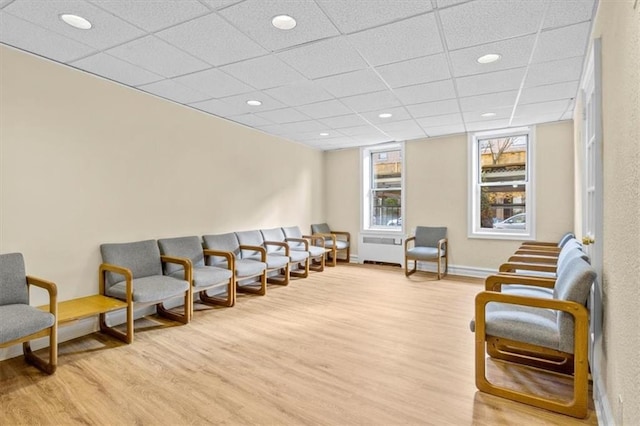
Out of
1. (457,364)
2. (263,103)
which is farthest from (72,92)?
(457,364)

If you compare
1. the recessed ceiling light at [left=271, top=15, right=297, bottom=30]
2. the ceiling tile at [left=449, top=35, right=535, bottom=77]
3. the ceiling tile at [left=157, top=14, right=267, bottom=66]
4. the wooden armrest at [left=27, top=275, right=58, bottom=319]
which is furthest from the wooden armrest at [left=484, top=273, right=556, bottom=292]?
the wooden armrest at [left=27, top=275, right=58, bottom=319]

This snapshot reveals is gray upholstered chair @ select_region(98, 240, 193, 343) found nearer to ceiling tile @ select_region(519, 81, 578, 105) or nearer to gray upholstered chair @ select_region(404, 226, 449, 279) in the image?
gray upholstered chair @ select_region(404, 226, 449, 279)

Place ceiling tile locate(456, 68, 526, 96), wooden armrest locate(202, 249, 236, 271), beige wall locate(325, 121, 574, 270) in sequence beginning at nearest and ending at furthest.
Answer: ceiling tile locate(456, 68, 526, 96) → wooden armrest locate(202, 249, 236, 271) → beige wall locate(325, 121, 574, 270)

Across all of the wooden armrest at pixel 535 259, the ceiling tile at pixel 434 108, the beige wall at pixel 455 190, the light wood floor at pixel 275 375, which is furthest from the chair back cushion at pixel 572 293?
the beige wall at pixel 455 190

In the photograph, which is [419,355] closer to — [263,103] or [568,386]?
[568,386]

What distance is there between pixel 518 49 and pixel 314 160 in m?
4.62

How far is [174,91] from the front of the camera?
3637 mm

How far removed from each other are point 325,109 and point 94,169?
263 centimetres

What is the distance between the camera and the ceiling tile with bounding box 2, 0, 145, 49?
2109 millimetres

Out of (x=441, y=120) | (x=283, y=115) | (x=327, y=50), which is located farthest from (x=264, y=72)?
(x=441, y=120)

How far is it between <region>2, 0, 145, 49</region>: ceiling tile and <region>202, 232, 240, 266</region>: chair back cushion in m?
2.41

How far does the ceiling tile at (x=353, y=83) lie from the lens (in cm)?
319

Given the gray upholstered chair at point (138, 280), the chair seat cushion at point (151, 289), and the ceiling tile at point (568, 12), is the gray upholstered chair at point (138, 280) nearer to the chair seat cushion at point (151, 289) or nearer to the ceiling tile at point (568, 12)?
the chair seat cushion at point (151, 289)

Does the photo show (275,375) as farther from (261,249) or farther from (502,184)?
(502,184)
